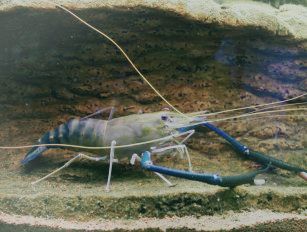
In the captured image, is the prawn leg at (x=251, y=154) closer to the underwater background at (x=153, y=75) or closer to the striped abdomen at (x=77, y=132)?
the underwater background at (x=153, y=75)

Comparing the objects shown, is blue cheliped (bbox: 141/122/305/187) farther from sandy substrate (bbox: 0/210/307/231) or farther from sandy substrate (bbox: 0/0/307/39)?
sandy substrate (bbox: 0/0/307/39)

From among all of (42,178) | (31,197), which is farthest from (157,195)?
(42,178)

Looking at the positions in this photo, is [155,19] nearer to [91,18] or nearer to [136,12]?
[136,12]

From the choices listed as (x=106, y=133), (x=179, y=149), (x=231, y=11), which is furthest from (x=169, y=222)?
(x=231, y=11)

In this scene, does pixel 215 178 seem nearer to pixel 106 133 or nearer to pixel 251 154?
pixel 251 154

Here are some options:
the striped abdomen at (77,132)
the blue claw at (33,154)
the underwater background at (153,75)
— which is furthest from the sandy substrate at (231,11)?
the blue claw at (33,154)
